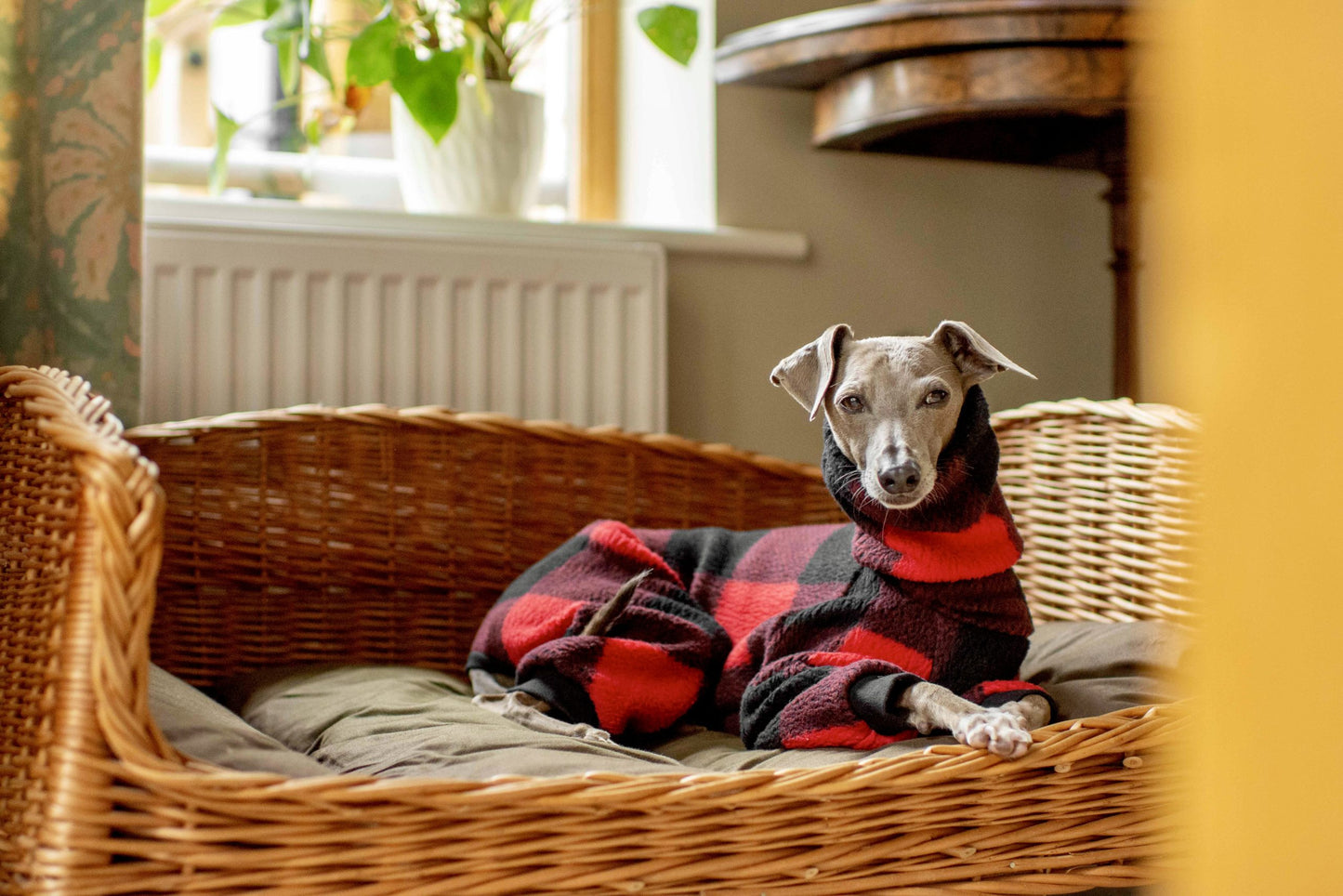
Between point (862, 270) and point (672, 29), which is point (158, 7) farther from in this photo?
point (862, 270)

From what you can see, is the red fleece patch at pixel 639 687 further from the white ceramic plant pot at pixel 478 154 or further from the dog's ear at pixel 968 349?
the white ceramic plant pot at pixel 478 154

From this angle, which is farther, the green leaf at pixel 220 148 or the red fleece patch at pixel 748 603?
the green leaf at pixel 220 148

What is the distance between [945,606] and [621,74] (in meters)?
1.39

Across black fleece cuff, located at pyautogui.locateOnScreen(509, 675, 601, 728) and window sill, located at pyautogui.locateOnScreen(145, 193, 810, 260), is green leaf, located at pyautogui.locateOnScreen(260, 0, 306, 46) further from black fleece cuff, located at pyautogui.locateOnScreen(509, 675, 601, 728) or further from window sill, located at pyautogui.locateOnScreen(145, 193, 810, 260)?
black fleece cuff, located at pyautogui.locateOnScreen(509, 675, 601, 728)

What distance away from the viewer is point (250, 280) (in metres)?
1.66

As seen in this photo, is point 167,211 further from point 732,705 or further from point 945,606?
point 945,606

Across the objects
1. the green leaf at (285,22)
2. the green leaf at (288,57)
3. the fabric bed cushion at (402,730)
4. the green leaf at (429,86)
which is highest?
the green leaf at (285,22)

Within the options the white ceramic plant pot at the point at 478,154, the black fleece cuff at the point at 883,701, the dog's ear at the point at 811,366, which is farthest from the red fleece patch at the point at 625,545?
the white ceramic plant pot at the point at 478,154

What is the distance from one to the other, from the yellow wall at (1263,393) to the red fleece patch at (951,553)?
0.82 metres

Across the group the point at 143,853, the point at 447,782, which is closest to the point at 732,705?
the point at 447,782

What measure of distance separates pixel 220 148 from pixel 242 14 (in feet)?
0.65

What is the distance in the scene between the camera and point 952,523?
1.08m

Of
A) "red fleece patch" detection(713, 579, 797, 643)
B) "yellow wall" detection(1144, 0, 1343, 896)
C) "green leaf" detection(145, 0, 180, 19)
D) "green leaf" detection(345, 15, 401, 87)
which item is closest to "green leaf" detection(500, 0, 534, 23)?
"green leaf" detection(345, 15, 401, 87)

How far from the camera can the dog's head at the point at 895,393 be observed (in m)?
1.07
